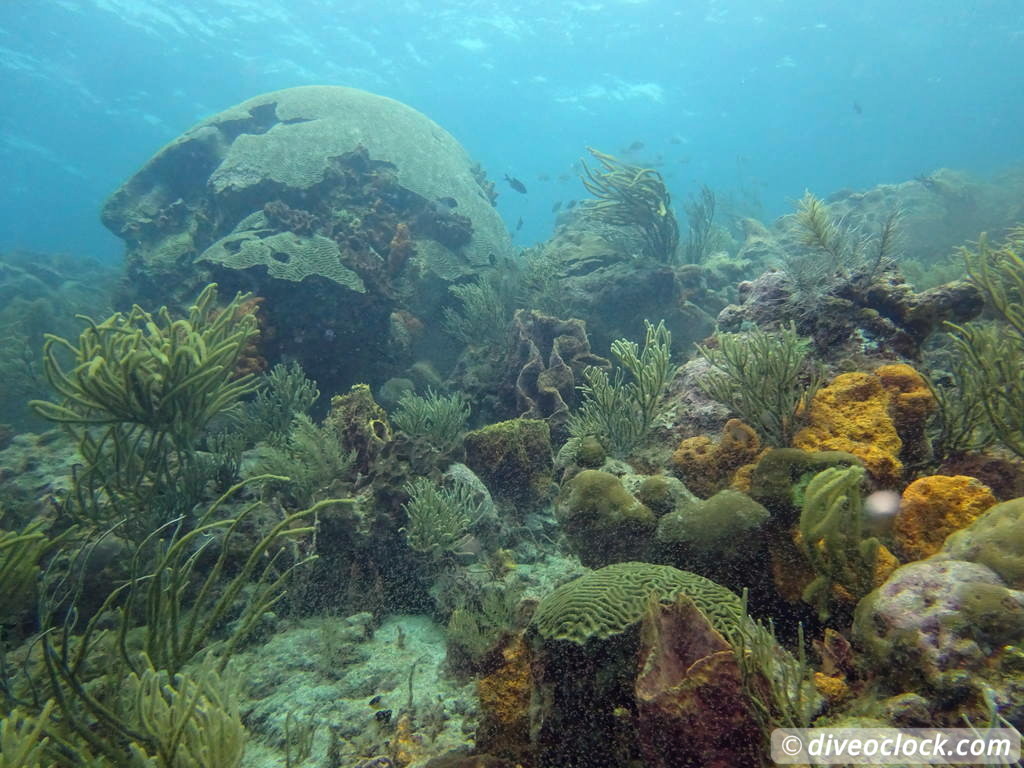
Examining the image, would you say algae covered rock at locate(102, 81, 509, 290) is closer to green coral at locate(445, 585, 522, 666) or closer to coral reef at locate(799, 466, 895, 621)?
green coral at locate(445, 585, 522, 666)

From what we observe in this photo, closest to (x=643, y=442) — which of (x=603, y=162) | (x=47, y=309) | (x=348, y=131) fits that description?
(x=603, y=162)

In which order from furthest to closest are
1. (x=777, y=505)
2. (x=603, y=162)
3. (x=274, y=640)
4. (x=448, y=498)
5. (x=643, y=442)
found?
(x=603, y=162) < (x=643, y=442) < (x=448, y=498) < (x=274, y=640) < (x=777, y=505)

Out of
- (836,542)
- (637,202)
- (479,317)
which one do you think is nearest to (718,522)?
(836,542)

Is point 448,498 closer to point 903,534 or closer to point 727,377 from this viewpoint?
point 727,377

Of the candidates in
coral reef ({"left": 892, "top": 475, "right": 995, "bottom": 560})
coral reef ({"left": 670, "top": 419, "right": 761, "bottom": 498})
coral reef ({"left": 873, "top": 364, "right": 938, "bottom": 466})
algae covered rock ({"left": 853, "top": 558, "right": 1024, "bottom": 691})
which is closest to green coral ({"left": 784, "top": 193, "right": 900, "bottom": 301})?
coral reef ({"left": 873, "top": 364, "right": 938, "bottom": 466})

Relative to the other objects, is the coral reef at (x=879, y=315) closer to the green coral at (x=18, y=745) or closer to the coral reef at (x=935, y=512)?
the coral reef at (x=935, y=512)

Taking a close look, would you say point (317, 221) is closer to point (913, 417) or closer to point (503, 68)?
point (913, 417)

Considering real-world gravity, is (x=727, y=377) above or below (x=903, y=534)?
above

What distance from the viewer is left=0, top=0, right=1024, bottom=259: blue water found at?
31266 millimetres

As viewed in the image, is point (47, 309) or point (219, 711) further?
point (47, 309)

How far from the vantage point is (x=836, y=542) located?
2574 mm

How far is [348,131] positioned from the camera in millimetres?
12414

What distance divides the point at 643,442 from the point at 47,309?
17669mm

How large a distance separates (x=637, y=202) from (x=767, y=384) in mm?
6905
